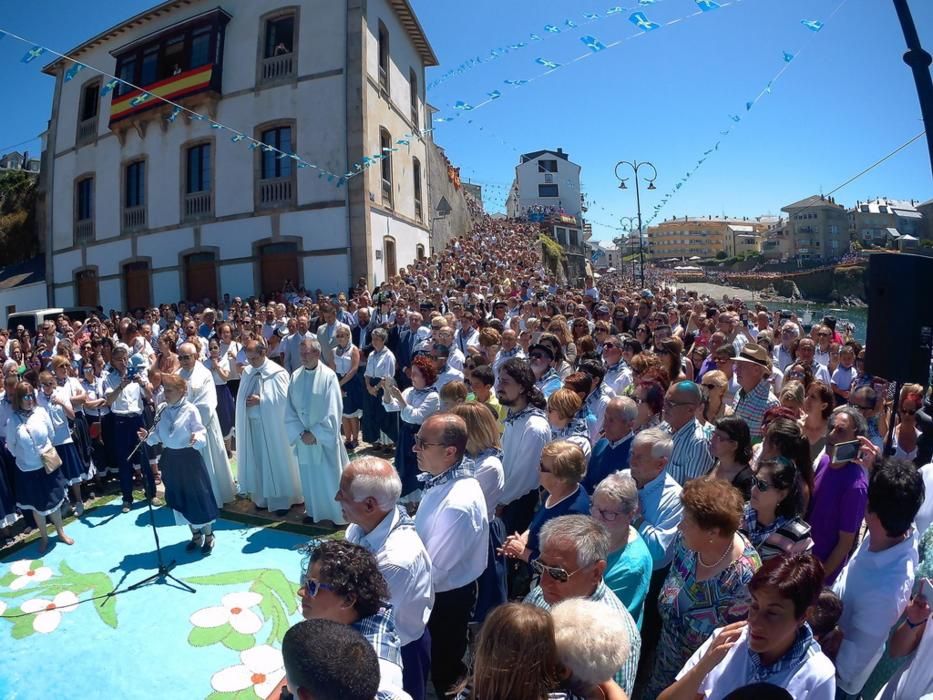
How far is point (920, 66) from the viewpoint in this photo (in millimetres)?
4180

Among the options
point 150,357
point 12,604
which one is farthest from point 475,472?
point 150,357

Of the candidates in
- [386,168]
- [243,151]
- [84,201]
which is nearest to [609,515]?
[386,168]

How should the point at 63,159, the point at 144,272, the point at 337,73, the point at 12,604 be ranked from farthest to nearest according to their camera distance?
the point at 63,159
the point at 144,272
the point at 337,73
the point at 12,604

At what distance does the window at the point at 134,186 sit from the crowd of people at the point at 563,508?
56.9ft

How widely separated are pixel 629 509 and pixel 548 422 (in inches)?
61.0

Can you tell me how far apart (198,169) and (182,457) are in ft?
58.7

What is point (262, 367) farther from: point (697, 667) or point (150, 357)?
point (697, 667)

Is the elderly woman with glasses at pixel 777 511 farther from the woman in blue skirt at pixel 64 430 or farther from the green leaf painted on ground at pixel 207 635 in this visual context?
the woman in blue skirt at pixel 64 430

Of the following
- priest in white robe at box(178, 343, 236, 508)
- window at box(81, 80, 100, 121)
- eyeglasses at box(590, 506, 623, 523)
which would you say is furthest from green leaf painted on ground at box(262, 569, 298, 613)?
window at box(81, 80, 100, 121)

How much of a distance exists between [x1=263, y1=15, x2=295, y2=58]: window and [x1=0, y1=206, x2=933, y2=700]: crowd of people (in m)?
15.5

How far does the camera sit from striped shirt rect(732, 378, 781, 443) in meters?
5.17

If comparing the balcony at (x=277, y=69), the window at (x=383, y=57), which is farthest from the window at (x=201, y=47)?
the window at (x=383, y=57)

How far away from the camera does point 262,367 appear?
6707mm

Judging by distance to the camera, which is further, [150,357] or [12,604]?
[150,357]
